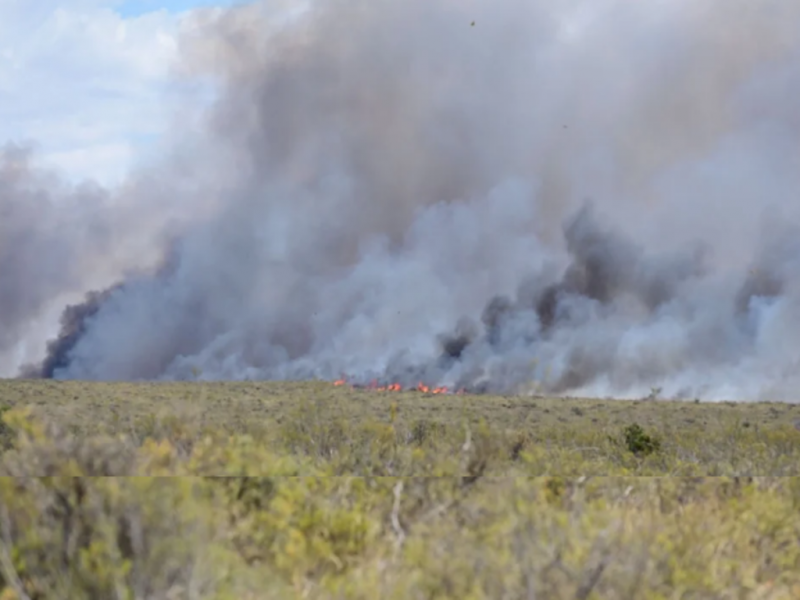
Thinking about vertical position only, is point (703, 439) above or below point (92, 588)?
above

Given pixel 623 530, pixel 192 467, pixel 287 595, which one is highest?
pixel 192 467

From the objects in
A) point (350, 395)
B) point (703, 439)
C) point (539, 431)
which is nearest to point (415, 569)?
point (703, 439)

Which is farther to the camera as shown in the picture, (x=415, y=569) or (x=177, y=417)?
→ (x=177, y=417)

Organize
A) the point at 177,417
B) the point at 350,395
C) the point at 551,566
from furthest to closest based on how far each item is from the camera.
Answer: the point at 350,395
the point at 177,417
the point at 551,566

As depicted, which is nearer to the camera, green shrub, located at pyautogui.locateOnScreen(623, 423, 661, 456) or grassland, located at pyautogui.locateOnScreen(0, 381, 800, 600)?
grassland, located at pyautogui.locateOnScreen(0, 381, 800, 600)

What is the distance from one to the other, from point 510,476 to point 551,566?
5.87ft

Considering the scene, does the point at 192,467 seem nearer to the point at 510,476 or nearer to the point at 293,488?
the point at 293,488

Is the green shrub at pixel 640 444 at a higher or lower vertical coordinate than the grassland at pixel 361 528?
higher

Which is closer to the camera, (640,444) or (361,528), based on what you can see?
(361,528)

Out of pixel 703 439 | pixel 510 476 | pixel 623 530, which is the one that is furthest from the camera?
pixel 703 439

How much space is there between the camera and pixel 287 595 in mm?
7078

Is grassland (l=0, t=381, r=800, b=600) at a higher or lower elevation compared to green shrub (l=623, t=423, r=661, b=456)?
lower

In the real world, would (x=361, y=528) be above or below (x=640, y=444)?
below

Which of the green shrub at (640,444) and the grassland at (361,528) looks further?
the green shrub at (640,444)
